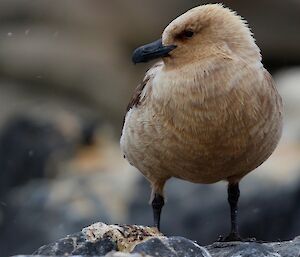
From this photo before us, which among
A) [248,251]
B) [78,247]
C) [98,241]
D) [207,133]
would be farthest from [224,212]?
[78,247]

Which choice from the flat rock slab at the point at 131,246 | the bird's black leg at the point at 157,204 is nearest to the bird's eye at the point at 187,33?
the bird's black leg at the point at 157,204

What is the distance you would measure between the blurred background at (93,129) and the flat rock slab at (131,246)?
5.45 meters

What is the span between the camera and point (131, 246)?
6.72m

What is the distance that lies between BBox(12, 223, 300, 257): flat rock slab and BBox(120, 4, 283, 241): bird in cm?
105

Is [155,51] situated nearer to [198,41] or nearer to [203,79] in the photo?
[198,41]

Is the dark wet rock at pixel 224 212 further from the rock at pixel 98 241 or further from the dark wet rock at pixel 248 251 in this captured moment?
the rock at pixel 98 241

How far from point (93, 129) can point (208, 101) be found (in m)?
8.95

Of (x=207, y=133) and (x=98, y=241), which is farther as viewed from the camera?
(x=207, y=133)

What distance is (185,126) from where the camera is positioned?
8.05 metres

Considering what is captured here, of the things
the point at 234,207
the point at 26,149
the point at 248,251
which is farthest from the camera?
the point at 26,149

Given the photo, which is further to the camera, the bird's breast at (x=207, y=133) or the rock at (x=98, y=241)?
the bird's breast at (x=207, y=133)

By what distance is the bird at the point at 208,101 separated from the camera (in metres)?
8.02

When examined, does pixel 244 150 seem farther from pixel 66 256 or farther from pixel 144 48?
pixel 66 256

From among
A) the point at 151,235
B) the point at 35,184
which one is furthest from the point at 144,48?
the point at 35,184
